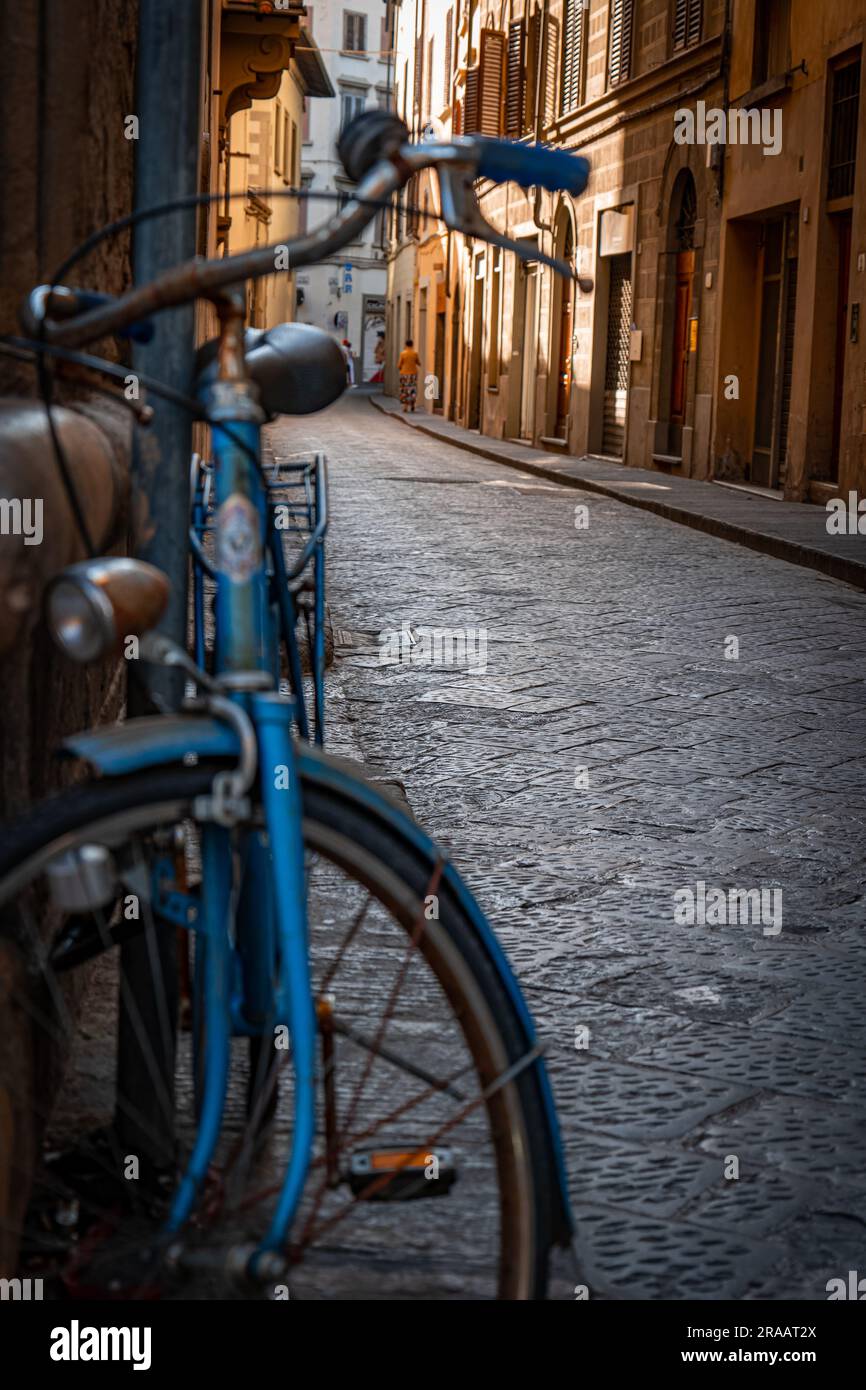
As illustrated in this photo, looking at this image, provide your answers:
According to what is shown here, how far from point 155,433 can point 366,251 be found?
72.3m

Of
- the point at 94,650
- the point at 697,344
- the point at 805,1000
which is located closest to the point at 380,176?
the point at 94,650

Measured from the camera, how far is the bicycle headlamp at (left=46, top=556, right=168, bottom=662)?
1662mm

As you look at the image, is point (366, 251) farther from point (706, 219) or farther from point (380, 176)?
point (380, 176)

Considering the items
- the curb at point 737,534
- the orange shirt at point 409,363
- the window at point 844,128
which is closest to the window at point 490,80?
the orange shirt at point 409,363

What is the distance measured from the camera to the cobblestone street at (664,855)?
104 inches

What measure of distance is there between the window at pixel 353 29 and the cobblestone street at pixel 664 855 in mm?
60661

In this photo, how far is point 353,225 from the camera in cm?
184

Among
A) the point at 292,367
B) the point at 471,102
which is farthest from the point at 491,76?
the point at 292,367

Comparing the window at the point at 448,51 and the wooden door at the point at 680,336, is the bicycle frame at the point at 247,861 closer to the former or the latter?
the wooden door at the point at 680,336

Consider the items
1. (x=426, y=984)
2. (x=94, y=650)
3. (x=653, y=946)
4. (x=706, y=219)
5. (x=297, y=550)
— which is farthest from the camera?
(x=706, y=219)

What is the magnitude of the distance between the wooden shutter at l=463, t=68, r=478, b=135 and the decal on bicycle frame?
1257 inches

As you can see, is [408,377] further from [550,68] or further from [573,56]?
[573,56]

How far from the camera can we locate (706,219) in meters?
19.8

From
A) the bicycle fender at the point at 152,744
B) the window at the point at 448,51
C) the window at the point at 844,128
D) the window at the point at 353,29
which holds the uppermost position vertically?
the window at the point at 353,29
